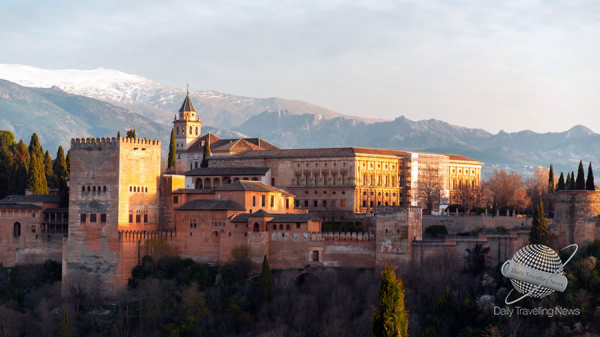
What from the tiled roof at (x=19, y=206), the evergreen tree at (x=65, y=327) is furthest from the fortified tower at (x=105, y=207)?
the evergreen tree at (x=65, y=327)

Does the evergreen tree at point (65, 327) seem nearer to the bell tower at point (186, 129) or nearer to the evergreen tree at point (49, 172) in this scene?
the evergreen tree at point (49, 172)

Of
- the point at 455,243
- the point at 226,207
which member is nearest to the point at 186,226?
the point at 226,207

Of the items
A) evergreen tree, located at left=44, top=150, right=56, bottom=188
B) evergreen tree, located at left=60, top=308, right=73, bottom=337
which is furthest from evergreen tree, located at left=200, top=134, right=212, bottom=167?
evergreen tree, located at left=60, top=308, right=73, bottom=337

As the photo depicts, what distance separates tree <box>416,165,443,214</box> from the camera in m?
86.4

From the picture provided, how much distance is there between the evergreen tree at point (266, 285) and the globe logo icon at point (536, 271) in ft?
46.1

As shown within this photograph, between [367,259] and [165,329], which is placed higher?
[367,259]

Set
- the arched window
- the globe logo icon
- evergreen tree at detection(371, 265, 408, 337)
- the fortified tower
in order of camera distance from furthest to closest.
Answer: the arched window → the fortified tower → the globe logo icon → evergreen tree at detection(371, 265, 408, 337)

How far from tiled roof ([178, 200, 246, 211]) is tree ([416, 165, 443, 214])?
2430 cm

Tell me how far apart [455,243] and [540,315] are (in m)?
9.04

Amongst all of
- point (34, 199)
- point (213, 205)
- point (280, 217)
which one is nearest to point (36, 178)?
point (34, 199)

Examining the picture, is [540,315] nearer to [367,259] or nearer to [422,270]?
[422,270]

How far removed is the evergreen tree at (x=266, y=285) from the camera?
5969 cm

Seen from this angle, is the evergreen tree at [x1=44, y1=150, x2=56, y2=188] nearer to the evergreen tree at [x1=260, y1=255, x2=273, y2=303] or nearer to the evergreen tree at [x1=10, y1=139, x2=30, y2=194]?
the evergreen tree at [x1=10, y1=139, x2=30, y2=194]

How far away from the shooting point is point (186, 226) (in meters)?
65.7
